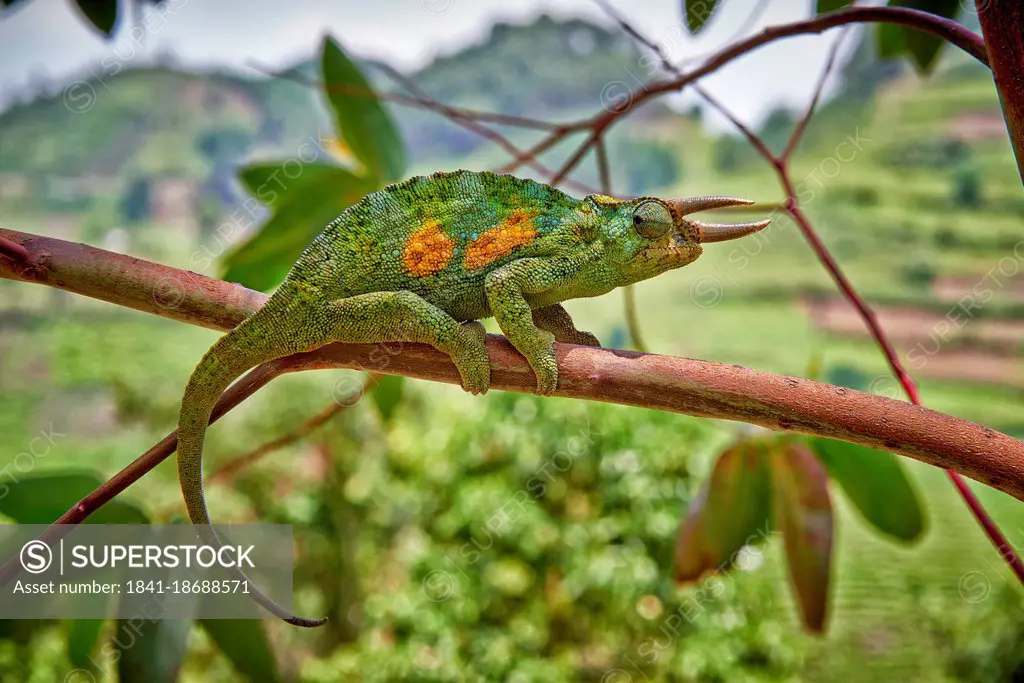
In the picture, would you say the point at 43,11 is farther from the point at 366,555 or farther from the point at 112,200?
the point at 366,555

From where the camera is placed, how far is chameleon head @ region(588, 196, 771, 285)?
1.24 metres

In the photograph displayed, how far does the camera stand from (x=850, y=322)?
3826 mm

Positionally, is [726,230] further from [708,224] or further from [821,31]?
[821,31]

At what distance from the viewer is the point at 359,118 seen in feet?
5.76

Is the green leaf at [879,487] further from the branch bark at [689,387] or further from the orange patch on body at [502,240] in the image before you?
the orange patch on body at [502,240]

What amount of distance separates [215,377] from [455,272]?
41 cm

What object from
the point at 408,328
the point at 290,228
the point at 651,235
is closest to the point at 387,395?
the point at 290,228

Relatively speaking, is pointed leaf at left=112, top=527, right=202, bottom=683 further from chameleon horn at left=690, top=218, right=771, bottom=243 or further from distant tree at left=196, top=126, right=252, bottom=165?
distant tree at left=196, top=126, right=252, bottom=165

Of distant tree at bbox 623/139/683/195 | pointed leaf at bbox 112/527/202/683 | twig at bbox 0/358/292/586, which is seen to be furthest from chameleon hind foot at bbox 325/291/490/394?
distant tree at bbox 623/139/683/195

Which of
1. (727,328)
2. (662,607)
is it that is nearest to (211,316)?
(662,607)

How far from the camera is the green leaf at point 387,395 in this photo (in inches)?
73.8

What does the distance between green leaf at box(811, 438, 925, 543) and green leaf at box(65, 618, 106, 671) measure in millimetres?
1556

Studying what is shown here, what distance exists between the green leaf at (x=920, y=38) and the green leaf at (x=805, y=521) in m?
1.05

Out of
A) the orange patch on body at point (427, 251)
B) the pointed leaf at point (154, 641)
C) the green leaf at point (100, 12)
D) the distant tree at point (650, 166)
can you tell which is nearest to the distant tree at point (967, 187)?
the distant tree at point (650, 166)
